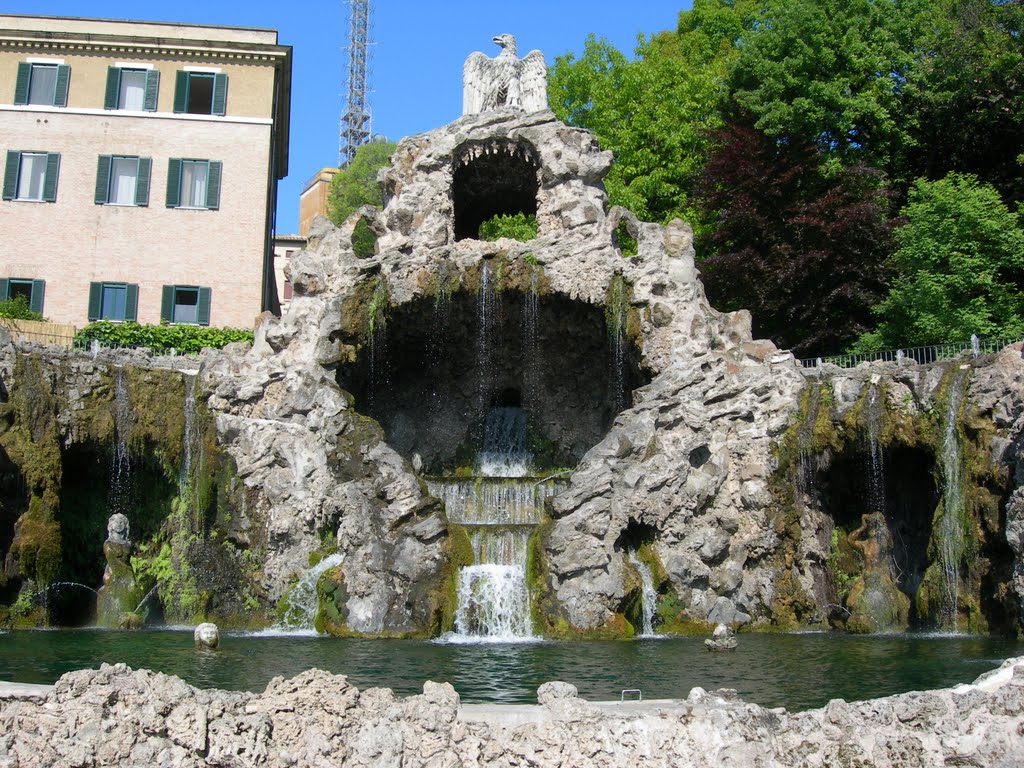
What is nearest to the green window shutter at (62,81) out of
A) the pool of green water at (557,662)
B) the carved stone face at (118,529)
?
the carved stone face at (118,529)

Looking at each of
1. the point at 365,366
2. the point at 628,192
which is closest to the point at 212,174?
the point at 365,366

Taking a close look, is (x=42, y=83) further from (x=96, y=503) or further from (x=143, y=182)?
(x=96, y=503)

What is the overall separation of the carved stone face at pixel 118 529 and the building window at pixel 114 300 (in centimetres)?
1166

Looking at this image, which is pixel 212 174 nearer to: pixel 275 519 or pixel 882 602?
A: pixel 275 519

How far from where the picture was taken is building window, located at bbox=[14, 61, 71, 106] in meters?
35.0

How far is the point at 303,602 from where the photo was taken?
72.4 ft

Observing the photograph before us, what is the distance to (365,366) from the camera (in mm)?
27656

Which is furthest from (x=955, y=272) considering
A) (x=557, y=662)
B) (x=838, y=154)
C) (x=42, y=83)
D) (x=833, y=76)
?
(x=42, y=83)

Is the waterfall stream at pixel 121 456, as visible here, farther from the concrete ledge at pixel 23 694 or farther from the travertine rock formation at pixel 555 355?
the concrete ledge at pixel 23 694

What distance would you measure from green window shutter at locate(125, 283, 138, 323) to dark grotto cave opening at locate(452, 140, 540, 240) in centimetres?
1056

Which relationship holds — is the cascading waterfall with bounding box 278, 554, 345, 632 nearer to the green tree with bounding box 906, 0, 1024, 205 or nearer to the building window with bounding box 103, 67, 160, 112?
the building window with bounding box 103, 67, 160, 112

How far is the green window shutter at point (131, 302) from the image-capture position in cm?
3397

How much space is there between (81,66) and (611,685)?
30.7 m

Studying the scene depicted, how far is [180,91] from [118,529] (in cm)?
1797
